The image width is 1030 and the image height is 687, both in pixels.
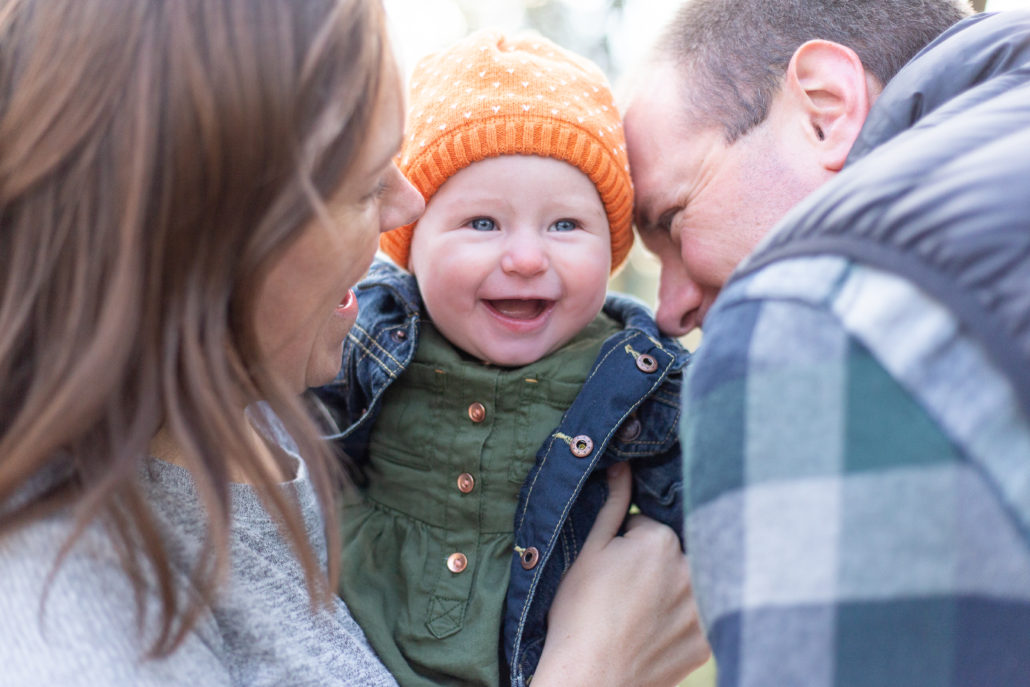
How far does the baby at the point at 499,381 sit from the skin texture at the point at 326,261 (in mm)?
495

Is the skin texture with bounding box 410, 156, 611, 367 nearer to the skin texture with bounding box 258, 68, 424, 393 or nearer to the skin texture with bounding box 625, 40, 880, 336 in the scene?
the skin texture with bounding box 625, 40, 880, 336

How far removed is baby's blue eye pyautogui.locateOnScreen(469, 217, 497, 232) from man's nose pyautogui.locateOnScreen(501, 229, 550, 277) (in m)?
0.07

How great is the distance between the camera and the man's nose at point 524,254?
6.68 feet

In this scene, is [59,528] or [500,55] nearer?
[59,528]

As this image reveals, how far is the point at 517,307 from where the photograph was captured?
2.17 meters

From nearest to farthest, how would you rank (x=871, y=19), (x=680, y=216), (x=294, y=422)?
(x=294, y=422) → (x=871, y=19) → (x=680, y=216)

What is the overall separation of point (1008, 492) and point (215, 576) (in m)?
0.96

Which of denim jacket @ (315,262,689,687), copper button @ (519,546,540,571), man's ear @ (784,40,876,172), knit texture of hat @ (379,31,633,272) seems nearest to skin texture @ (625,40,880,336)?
man's ear @ (784,40,876,172)

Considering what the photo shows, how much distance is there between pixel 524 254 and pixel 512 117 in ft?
1.10

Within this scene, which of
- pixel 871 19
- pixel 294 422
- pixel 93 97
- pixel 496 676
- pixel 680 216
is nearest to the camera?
pixel 93 97

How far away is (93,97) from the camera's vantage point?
1.12 m

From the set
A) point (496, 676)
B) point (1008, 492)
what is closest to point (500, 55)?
point (496, 676)

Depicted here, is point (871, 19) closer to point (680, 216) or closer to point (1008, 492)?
point (680, 216)

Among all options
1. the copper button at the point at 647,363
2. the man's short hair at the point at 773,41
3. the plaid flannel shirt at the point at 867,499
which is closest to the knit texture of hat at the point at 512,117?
the man's short hair at the point at 773,41
